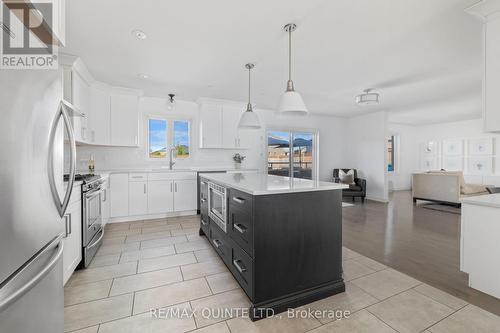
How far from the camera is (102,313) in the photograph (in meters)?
1.71

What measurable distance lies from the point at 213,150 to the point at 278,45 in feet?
10.9

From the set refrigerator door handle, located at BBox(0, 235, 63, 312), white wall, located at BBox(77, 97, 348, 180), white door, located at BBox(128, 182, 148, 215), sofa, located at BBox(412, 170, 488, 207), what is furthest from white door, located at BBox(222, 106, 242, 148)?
sofa, located at BBox(412, 170, 488, 207)

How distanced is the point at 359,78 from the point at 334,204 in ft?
9.40

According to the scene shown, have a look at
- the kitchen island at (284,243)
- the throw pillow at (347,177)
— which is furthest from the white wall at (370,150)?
the kitchen island at (284,243)

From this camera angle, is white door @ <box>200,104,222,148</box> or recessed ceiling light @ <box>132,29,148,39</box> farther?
white door @ <box>200,104,222,148</box>

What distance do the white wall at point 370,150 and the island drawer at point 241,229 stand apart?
572 centimetres

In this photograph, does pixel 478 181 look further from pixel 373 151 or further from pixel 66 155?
pixel 66 155

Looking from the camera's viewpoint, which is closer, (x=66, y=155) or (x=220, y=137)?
(x=66, y=155)

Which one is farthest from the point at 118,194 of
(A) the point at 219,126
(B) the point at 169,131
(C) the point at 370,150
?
(C) the point at 370,150

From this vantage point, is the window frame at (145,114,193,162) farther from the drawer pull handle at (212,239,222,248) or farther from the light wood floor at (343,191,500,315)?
the light wood floor at (343,191,500,315)

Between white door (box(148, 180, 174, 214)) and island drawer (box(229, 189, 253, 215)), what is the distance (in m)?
2.80

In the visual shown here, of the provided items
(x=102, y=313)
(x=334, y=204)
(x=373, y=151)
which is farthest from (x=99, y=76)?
(x=373, y=151)

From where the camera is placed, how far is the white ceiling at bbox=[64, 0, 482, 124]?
6.89 feet

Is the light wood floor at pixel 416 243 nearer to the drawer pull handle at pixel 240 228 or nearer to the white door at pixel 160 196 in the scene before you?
the drawer pull handle at pixel 240 228
